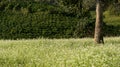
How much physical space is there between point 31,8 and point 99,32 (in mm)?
34117

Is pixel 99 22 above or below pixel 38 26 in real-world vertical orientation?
above

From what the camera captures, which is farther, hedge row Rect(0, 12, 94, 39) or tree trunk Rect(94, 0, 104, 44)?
hedge row Rect(0, 12, 94, 39)

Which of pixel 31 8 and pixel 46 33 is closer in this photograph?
pixel 46 33

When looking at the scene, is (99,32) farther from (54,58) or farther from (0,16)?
(0,16)

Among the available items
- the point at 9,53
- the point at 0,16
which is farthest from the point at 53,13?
the point at 9,53

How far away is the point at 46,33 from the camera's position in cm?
5744

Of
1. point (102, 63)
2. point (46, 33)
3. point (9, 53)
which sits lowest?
point (46, 33)

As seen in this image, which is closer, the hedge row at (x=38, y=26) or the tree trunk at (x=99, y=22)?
the tree trunk at (x=99, y=22)

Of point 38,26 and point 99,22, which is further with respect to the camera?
point 38,26

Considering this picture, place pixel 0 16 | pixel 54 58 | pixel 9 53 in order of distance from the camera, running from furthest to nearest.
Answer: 1. pixel 0 16
2. pixel 9 53
3. pixel 54 58

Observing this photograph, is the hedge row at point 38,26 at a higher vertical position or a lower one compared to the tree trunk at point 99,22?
lower

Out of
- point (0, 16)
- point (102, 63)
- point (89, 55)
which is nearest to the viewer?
point (102, 63)

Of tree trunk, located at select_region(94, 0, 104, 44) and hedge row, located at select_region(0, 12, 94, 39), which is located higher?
tree trunk, located at select_region(94, 0, 104, 44)

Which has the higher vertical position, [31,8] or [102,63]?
[102,63]
